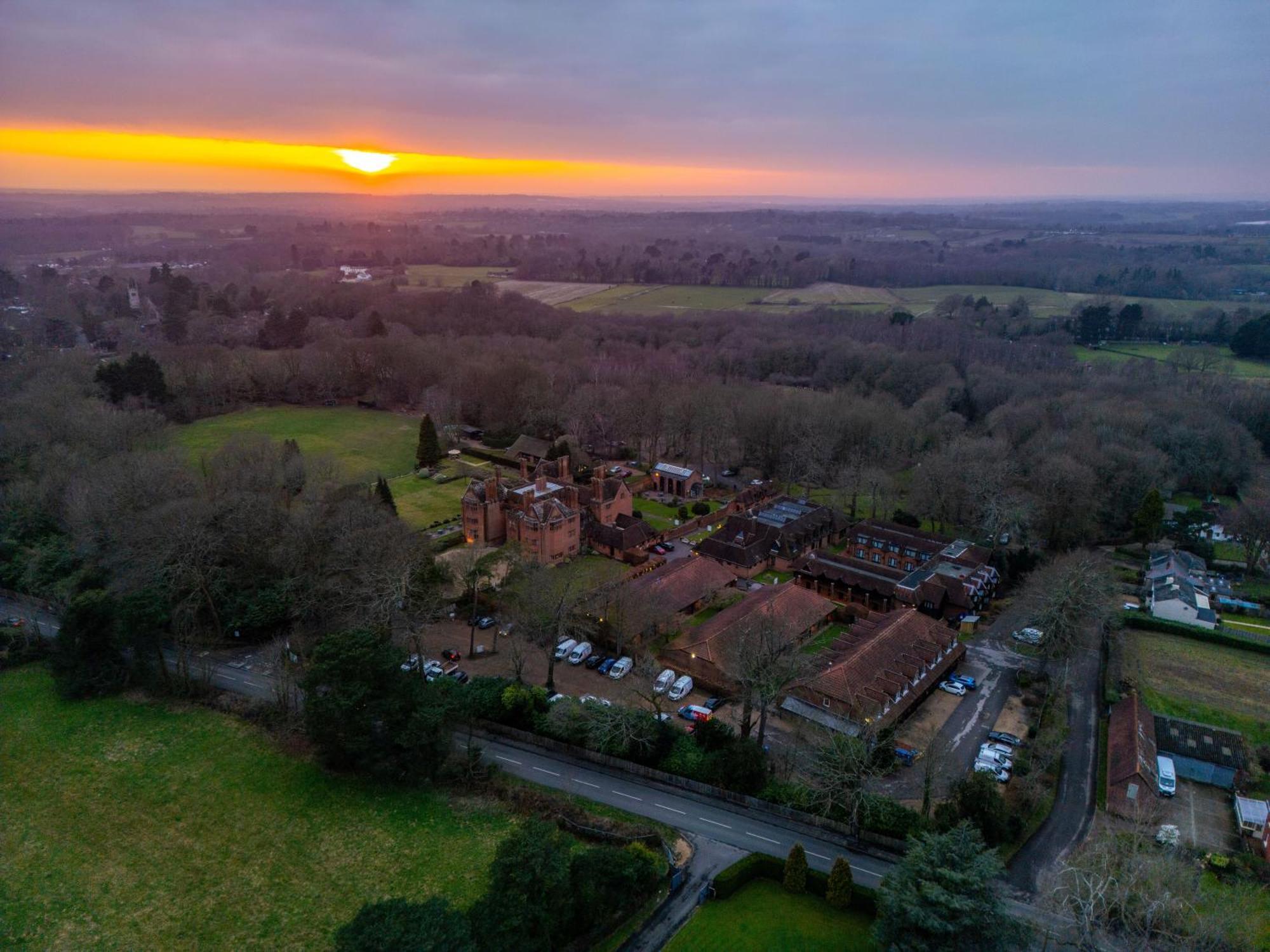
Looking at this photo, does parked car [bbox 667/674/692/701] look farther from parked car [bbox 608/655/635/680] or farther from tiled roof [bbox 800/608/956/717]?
tiled roof [bbox 800/608/956/717]

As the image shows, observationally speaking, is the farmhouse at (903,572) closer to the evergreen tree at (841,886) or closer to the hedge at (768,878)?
the hedge at (768,878)

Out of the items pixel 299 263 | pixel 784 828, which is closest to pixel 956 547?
pixel 784 828

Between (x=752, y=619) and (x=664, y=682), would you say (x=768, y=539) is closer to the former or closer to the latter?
(x=752, y=619)

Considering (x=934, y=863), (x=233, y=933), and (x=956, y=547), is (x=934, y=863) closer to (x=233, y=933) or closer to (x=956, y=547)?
(x=233, y=933)

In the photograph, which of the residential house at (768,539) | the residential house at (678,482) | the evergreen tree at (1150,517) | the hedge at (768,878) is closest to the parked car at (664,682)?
the hedge at (768,878)

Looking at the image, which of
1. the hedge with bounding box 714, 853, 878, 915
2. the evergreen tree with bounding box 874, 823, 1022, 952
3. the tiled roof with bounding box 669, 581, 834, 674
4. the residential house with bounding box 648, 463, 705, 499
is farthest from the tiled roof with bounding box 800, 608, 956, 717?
the residential house with bounding box 648, 463, 705, 499

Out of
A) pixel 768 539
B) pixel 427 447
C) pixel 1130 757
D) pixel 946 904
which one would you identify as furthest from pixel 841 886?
pixel 427 447
